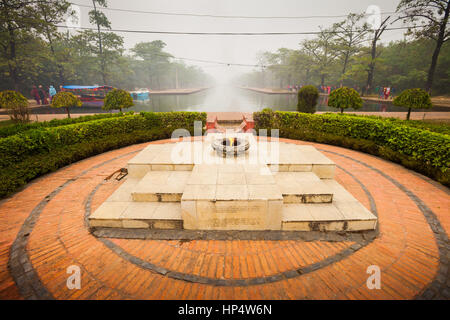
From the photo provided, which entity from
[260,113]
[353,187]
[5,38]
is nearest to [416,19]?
[260,113]

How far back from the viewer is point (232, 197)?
13.8 ft

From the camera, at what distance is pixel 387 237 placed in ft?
13.2

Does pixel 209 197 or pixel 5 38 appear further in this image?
pixel 5 38

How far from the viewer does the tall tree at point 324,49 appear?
136 ft

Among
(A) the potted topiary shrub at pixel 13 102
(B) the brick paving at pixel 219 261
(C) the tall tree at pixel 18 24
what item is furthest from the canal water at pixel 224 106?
(B) the brick paving at pixel 219 261

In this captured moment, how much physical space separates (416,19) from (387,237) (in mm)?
32169

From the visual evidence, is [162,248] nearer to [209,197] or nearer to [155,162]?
[209,197]

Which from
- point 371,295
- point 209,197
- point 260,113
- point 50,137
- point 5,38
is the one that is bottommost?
point 371,295

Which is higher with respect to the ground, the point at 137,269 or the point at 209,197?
the point at 209,197

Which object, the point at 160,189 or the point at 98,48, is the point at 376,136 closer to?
the point at 160,189

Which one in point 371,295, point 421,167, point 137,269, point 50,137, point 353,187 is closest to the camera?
point 371,295

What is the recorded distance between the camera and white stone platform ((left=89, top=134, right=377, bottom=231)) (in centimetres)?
420

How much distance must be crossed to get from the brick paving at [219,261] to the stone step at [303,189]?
45.0 inches

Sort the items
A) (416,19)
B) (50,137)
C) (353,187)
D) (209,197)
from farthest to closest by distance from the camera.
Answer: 1. (416,19)
2. (50,137)
3. (353,187)
4. (209,197)
